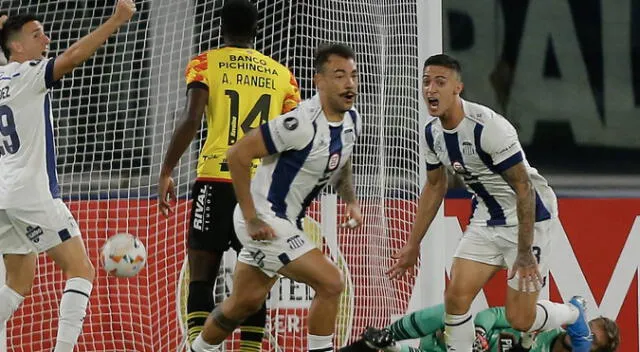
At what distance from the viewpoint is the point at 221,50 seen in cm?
696

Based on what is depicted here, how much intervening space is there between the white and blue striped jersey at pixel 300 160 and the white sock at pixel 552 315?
1638 millimetres

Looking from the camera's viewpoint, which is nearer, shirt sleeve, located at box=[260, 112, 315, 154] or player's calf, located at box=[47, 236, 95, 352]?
shirt sleeve, located at box=[260, 112, 315, 154]

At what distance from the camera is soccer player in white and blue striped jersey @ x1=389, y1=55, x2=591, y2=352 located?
22.0 feet

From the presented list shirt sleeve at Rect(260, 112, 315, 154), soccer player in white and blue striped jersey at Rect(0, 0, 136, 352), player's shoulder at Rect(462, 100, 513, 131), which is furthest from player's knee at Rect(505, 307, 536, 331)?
soccer player in white and blue striped jersey at Rect(0, 0, 136, 352)

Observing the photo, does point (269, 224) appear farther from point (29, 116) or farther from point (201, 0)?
point (201, 0)

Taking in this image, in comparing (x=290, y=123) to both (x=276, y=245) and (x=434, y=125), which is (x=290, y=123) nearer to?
(x=276, y=245)

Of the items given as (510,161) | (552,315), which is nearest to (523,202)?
(510,161)

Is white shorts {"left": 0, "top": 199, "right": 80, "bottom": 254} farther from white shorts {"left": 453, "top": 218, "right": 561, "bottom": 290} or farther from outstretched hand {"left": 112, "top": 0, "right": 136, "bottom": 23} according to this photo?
white shorts {"left": 453, "top": 218, "right": 561, "bottom": 290}

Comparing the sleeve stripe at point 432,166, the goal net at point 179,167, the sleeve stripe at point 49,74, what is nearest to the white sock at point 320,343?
the sleeve stripe at point 432,166

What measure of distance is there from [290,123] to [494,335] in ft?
8.53

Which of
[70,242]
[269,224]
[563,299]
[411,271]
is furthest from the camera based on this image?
[563,299]

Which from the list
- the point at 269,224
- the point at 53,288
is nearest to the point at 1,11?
the point at 53,288

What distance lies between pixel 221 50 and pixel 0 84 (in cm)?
102

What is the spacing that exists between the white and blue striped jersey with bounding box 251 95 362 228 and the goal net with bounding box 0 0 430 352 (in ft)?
5.81
